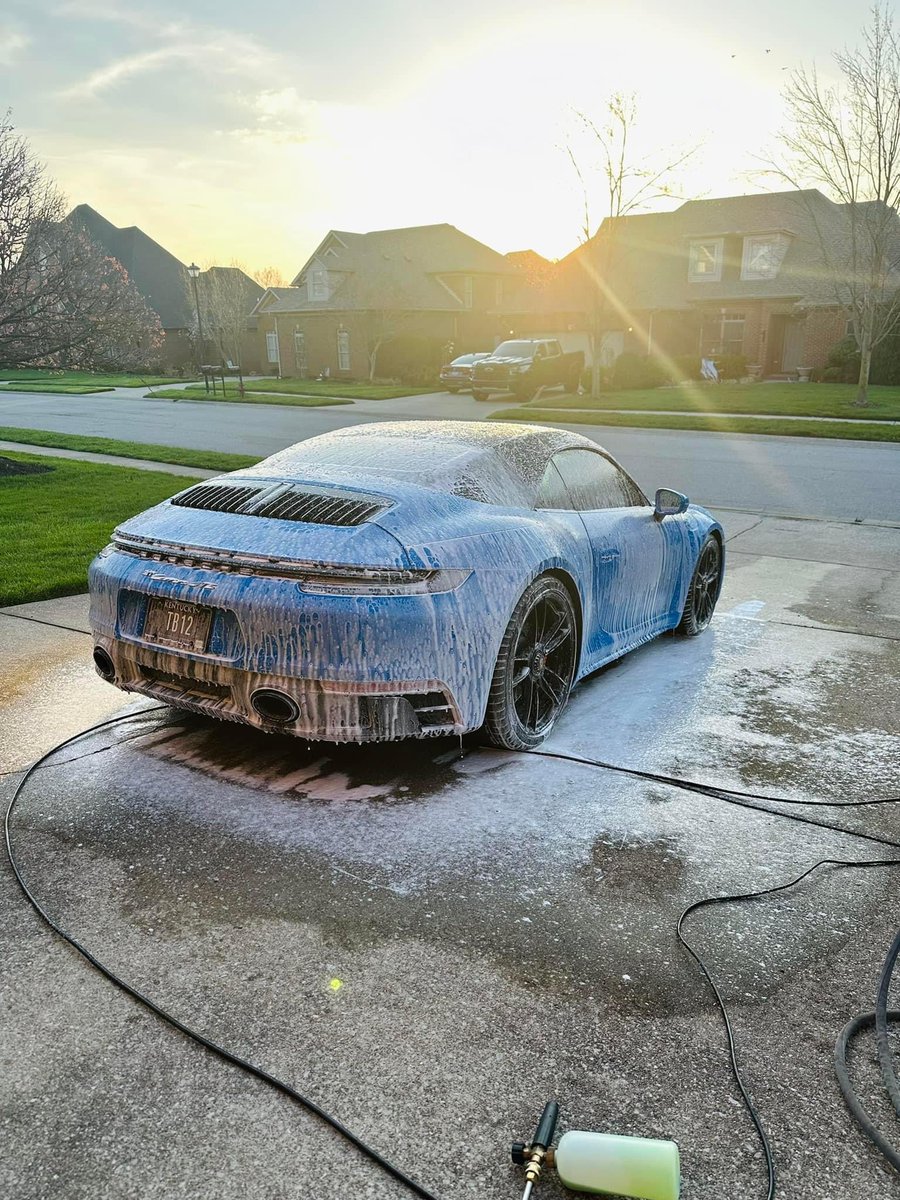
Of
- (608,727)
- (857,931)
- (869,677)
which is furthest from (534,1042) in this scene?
(869,677)

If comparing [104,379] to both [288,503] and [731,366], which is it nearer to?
[731,366]

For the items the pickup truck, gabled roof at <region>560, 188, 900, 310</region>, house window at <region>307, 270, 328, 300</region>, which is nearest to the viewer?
the pickup truck

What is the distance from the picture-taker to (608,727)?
455cm

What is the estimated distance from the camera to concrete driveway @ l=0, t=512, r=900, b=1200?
214cm

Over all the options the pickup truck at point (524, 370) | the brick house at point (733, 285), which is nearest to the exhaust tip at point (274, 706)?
the pickup truck at point (524, 370)

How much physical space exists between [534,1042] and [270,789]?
5.55 feet

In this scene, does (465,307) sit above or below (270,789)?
above

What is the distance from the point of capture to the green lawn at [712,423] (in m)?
18.5

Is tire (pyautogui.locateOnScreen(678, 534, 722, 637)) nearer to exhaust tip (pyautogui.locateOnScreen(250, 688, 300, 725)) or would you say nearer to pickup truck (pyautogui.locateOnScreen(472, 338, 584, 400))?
exhaust tip (pyautogui.locateOnScreen(250, 688, 300, 725))

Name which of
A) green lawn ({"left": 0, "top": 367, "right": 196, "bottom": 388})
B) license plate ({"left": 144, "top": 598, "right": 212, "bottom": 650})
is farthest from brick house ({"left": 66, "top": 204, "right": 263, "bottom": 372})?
license plate ({"left": 144, "top": 598, "right": 212, "bottom": 650})

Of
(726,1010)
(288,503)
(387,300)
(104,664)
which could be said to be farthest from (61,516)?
(387,300)

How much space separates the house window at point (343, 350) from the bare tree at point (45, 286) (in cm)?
3062

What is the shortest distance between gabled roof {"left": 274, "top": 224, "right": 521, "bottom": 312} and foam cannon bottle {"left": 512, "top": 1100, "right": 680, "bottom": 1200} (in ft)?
144

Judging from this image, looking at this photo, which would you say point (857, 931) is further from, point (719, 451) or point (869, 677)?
point (719, 451)
